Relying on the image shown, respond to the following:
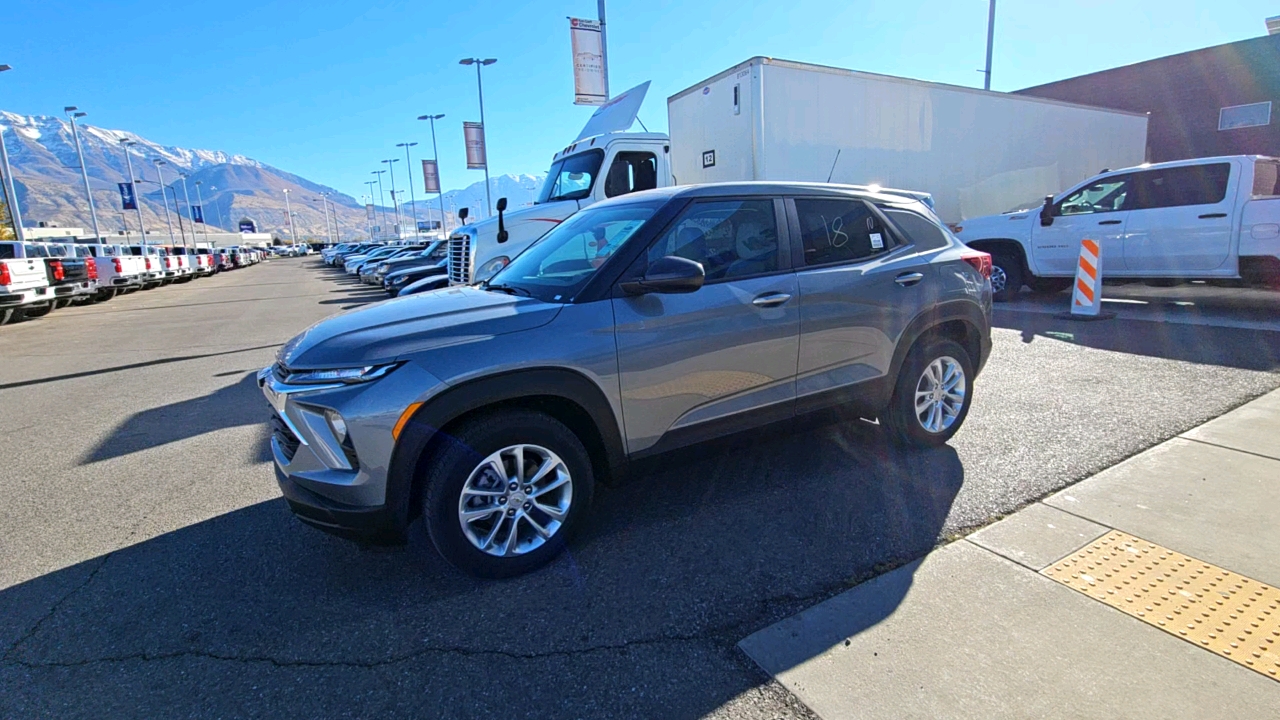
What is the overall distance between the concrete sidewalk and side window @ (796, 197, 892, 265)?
67.4 inches

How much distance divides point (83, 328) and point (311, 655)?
573 inches

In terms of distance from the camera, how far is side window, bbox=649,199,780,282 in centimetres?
329

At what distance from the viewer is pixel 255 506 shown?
3723 mm

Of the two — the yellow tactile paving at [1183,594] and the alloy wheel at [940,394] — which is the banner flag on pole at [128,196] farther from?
Answer: the yellow tactile paving at [1183,594]

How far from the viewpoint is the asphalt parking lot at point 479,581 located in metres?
2.23

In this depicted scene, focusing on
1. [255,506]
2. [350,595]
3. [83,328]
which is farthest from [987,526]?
[83,328]

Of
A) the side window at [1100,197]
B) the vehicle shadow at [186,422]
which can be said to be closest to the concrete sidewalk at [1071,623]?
the vehicle shadow at [186,422]

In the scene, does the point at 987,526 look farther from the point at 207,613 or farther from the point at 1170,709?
the point at 207,613

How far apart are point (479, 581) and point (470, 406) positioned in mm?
865

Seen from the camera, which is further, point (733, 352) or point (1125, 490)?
point (1125, 490)

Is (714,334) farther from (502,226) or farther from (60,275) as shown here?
(60,275)

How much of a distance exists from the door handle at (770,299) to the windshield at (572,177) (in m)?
6.08

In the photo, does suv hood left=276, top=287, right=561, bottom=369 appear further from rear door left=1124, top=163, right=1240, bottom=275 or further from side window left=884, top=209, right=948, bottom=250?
rear door left=1124, top=163, right=1240, bottom=275

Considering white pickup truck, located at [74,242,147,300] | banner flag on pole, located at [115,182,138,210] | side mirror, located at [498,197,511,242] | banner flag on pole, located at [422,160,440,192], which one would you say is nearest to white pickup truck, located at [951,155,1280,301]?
side mirror, located at [498,197,511,242]
